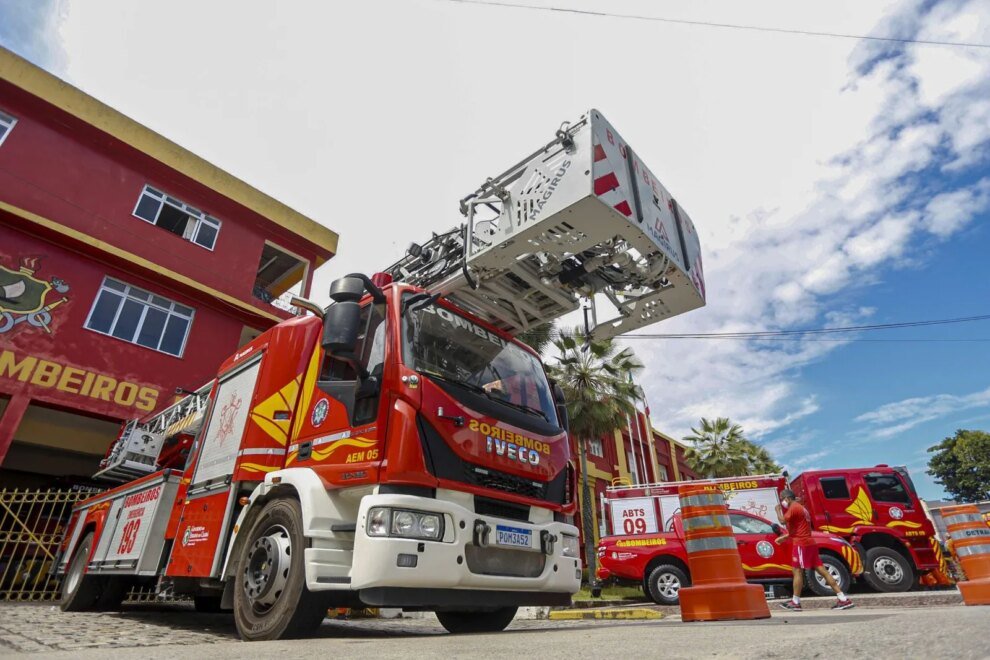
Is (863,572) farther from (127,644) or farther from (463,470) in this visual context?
(127,644)

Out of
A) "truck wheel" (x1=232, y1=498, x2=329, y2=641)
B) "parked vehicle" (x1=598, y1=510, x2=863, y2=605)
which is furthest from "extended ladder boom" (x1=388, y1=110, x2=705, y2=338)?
"parked vehicle" (x1=598, y1=510, x2=863, y2=605)

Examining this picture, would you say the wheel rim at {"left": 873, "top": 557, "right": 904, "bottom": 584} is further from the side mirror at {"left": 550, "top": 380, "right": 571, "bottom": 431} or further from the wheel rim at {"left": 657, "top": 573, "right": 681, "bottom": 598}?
the side mirror at {"left": 550, "top": 380, "right": 571, "bottom": 431}

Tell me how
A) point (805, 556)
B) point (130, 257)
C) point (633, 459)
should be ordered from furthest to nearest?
point (633, 459) → point (130, 257) → point (805, 556)

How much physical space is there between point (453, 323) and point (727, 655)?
343 cm

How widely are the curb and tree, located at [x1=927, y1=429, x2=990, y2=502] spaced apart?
5733cm

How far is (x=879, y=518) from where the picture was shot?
11.0 metres

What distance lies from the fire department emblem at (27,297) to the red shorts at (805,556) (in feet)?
48.1

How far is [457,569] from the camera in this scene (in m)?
3.60

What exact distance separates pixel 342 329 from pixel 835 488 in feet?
39.8

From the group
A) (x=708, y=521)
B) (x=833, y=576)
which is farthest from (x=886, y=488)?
(x=708, y=521)

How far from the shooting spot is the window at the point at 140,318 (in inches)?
481

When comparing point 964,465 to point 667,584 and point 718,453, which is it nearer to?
point 718,453

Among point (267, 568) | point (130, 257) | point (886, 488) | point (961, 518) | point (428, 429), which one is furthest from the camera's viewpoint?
point (130, 257)

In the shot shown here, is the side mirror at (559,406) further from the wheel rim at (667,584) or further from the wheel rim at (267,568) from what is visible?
the wheel rim at (667,584)
